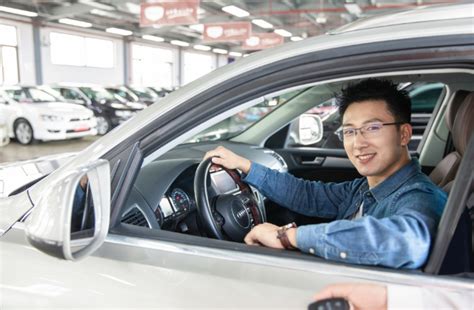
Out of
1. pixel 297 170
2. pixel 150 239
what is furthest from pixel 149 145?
pixel 297 170

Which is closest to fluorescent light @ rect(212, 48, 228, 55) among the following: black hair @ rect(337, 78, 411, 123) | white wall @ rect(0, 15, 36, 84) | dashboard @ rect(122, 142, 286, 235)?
white wall @ rect(0, 15, 36, 84)

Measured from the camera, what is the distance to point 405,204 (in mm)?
1198

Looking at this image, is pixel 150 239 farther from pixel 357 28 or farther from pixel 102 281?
pixel 357 28

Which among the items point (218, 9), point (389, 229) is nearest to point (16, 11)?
point (218, 9)

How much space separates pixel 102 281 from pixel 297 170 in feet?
7.39

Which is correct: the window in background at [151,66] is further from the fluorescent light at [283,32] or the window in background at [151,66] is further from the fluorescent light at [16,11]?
the fluorescent light at [16,11]

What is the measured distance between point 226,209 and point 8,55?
700 inches

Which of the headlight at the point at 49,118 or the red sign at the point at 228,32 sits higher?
the red sign at the point at 228,32

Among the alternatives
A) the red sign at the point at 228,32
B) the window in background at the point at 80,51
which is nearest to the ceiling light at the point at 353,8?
the red sign at the point at 228,32

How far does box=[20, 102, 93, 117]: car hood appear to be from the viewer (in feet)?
35.5

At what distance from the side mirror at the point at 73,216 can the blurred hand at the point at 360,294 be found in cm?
55

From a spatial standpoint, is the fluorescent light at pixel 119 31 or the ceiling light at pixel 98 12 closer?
the ceiling light at pixel 98 12

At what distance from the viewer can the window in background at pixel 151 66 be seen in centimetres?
2409

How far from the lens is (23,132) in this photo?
10.8m
